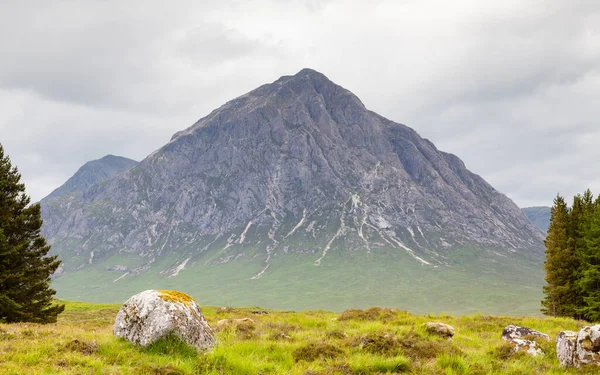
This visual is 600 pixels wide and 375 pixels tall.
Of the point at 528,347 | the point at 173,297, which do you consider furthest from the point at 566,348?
the point at 173,297

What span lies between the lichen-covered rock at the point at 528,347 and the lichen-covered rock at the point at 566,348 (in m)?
0.69

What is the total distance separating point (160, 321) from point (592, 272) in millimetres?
48479

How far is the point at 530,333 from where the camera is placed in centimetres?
1638

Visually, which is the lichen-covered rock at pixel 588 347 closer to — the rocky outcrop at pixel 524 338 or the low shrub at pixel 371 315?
the rocky outcrop at pixel 524 338

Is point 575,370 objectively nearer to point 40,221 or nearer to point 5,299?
point 5,299

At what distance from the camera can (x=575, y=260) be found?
47688mm

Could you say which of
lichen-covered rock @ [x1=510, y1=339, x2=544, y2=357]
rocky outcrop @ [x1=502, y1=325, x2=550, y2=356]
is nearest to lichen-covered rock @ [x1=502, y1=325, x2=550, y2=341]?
rocky outcrop @ [x1=502, y1=325, x2=550, y2=356]

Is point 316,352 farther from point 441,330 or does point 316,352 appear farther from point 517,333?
point 517,333

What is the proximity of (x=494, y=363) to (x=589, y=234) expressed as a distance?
4169 centimetres

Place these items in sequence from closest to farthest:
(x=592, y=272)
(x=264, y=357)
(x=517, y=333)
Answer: (x=264, y=357), (x=517, y=333), (x=592, y=272)

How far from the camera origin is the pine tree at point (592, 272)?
135 feet

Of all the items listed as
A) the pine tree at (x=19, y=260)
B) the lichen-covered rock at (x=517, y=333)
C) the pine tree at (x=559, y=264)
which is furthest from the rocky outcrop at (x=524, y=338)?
the pine tree at (x=559, y=264)

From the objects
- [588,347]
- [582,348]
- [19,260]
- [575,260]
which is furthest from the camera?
[575,260]

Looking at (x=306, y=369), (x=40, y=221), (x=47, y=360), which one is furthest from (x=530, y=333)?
(x=40, y=221)
